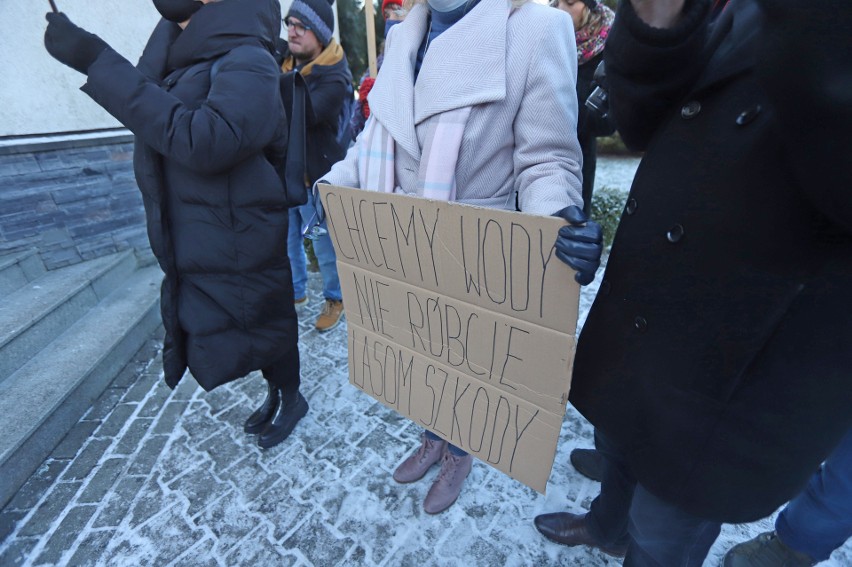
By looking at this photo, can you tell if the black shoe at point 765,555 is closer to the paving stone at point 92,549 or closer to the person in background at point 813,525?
the person in background at point 813,525

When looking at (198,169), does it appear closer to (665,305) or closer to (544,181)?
(544,181)

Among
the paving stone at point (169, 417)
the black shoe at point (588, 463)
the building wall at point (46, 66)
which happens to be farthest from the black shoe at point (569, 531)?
the building wall at point (46, 66)

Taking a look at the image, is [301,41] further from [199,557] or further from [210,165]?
[199,557]

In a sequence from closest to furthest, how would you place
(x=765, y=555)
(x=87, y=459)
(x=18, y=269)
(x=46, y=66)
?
(x=765, y=555) → (x=87, y=459) → (x=18, y=269) → (x=46, y=66)

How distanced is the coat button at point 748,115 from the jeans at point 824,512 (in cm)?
124

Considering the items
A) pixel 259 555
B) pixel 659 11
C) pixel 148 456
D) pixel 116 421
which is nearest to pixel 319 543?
pixel 259 555

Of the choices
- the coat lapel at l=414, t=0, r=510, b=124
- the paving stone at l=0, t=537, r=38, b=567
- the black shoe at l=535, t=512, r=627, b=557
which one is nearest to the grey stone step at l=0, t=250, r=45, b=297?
the paving stone at l=0, t=537, r=38, b=567

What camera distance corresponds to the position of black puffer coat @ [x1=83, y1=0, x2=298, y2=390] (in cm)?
148

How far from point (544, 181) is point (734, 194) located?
0.49 m

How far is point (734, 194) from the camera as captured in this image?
2.62 ft

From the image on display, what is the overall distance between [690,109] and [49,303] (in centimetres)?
384

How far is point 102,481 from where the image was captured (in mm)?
2145

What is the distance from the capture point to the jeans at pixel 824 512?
55.1 inches

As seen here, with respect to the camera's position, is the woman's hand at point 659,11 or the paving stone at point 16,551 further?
the paving stone at point 16,551
